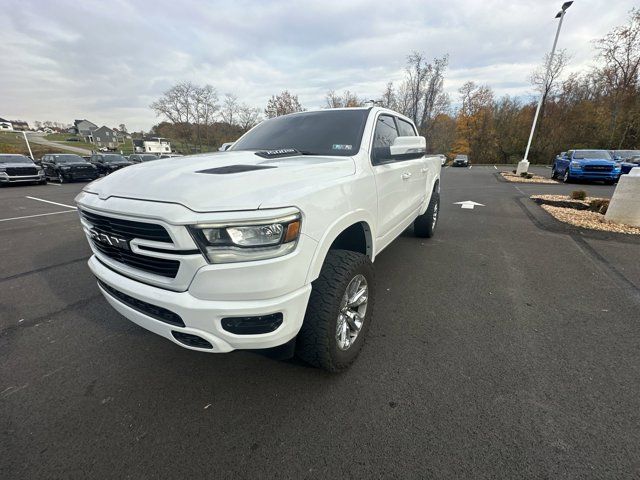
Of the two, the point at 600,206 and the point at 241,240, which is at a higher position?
the point at 241,240

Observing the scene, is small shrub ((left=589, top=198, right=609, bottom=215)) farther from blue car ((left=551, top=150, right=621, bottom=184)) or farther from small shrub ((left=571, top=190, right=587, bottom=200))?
blue car ((left=551, top=150, right=621, bottom=184))

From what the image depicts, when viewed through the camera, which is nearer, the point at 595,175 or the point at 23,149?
the point at 595,175

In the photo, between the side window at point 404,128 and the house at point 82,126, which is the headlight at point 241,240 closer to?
the side window at point 404,128

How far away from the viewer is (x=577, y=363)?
2.26 m

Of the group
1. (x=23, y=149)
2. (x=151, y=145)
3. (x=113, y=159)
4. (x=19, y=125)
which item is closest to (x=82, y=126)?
(x=19, y=125)

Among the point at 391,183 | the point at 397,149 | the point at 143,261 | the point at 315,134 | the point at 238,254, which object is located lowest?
the point at 143,261

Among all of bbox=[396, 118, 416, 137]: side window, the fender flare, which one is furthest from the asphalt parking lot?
bbox=[396, 118, 416, 137]: side window

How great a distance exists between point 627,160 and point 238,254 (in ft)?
73.3

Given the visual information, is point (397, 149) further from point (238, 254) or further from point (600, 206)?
point (600, 206)

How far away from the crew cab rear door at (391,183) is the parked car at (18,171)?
19.6m

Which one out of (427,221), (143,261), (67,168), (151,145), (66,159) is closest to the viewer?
(143,261)

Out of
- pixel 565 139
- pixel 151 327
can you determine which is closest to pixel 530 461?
pixel 151 327

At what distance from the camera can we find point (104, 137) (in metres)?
86.6

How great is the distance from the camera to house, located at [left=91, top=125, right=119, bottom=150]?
83.8 metres
